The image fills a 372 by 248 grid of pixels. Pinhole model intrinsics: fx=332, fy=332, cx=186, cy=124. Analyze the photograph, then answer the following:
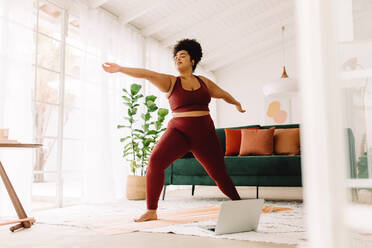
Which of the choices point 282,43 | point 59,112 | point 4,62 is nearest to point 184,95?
point 4,62

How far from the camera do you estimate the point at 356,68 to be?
48 centimetres

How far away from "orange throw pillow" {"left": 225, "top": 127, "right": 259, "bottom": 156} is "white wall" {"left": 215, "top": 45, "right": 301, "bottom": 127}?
12.2 ft

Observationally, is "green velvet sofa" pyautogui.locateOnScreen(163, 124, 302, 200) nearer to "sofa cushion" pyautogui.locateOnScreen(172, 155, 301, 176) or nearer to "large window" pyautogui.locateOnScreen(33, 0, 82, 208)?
"sofa cushion" pyautogui.locateOnScreen(172, 155, 301, 176)

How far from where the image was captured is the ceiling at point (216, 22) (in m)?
4.58

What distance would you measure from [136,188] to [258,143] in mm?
1508

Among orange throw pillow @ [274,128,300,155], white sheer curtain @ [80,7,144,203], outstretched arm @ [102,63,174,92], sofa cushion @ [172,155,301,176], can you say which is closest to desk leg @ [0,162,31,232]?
outstretched arm @ [102,63,174,92]

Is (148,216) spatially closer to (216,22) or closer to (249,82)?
(216,22)

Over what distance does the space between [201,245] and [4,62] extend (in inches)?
90.5

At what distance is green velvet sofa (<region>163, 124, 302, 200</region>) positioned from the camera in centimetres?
311

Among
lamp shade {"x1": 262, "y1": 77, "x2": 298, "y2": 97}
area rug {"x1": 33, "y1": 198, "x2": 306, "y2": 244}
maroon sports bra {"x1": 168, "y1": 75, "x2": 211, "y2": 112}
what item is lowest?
area rug {"x1": 33, "y1": 198, "x2": 306, "y2": 244}

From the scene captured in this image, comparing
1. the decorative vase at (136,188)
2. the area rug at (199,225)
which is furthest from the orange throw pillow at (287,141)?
the decorative vase at (136,188)

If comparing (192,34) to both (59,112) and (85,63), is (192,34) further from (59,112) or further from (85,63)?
(59,112)

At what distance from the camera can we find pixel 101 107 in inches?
157

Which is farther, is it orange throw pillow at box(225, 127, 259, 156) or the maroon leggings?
orange throw pillow at box(225, 127, 259, 156)
